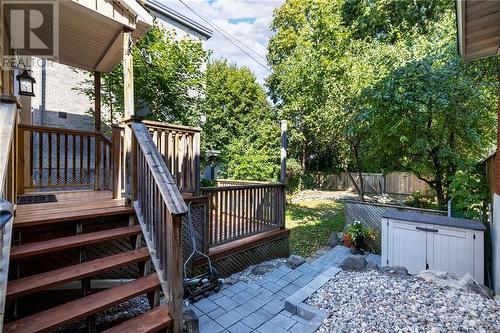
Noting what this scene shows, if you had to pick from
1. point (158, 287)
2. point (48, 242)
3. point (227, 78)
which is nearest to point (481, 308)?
point (158, 287)

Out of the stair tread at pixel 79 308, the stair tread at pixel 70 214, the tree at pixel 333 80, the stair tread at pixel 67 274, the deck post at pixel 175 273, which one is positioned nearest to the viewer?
the stair tread at pixel 79 308

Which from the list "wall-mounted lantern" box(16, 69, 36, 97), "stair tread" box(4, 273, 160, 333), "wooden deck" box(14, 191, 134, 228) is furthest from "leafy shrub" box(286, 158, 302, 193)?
"stair tread" box(4, 273, 160, 333)

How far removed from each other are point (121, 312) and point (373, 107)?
611 cm

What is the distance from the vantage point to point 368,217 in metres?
6.35

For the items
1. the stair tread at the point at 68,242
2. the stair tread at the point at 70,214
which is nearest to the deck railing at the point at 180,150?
the stair tread at the point at 70,214

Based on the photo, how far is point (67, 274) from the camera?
2.28 metres

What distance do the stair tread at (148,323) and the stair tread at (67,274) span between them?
0.52 meters

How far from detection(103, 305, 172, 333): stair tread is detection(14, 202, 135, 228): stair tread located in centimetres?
116

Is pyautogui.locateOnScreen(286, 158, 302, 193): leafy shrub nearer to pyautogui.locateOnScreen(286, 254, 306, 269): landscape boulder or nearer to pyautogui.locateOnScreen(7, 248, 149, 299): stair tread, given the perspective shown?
pyautogui.locateOnScreen(286, 254, 306, 269): landscape boulder

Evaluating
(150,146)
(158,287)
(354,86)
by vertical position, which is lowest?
(158,287)

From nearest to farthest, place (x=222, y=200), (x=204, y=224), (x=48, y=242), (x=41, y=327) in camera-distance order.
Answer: (x=41, y=327)
(x=48, y=242)
(x=204, y=224)
(x=222, y=200)

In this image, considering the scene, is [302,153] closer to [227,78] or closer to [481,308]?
[227,78]

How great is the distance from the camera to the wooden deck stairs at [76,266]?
205cm

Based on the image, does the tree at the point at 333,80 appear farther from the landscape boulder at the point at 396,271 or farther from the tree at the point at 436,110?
the landscape boulder at the point at 396,271
